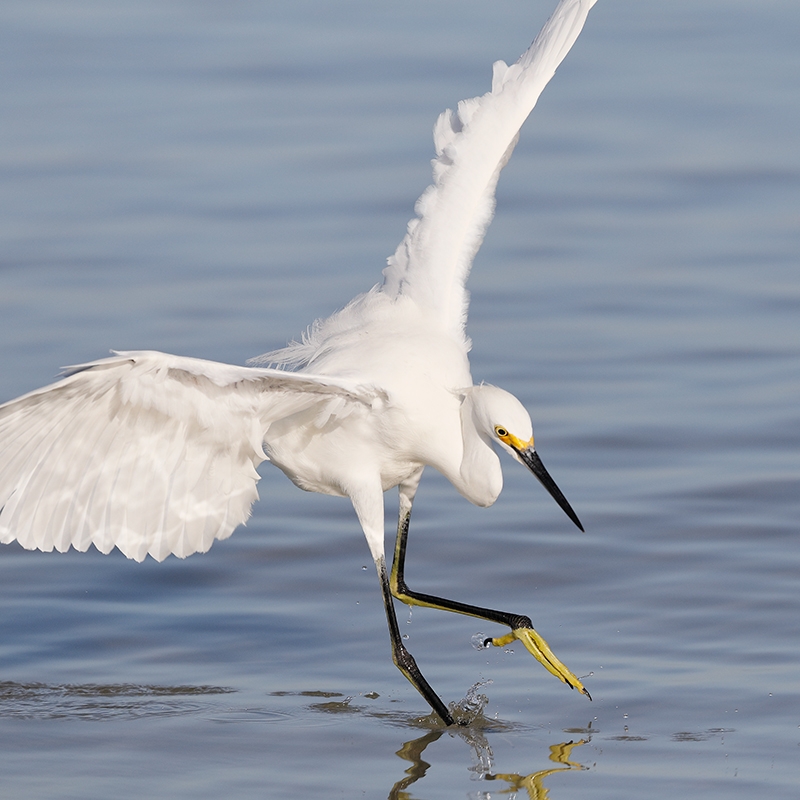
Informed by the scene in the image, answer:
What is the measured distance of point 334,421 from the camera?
308 inches

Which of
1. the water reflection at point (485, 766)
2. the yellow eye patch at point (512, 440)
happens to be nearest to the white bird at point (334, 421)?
the yellow eye patch at point (512, 440)

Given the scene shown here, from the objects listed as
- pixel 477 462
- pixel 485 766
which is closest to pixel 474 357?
pixel 477 462

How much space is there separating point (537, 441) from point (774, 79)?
769cm

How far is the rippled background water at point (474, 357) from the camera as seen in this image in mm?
7379

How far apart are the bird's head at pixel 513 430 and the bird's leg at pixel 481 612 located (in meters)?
0.75

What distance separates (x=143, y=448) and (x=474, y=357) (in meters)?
4.79

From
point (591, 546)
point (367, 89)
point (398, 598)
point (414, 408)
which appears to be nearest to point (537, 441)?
point (591, 546)

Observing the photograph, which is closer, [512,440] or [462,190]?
[512,440]

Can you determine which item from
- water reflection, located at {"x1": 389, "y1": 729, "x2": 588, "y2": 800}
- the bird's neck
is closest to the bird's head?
the bird's neck

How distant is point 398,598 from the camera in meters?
8.82

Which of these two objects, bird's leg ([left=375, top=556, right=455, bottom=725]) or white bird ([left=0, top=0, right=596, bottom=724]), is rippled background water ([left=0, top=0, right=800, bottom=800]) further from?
white bird ([left=0, top=0, right=596, bottom=724])

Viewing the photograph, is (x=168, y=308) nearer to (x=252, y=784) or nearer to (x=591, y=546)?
(x=591, y=546)

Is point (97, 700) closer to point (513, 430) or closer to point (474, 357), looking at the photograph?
point (513, 430)

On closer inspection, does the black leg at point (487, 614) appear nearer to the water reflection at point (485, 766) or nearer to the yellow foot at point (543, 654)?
the yellow foot at point (543, 654)
